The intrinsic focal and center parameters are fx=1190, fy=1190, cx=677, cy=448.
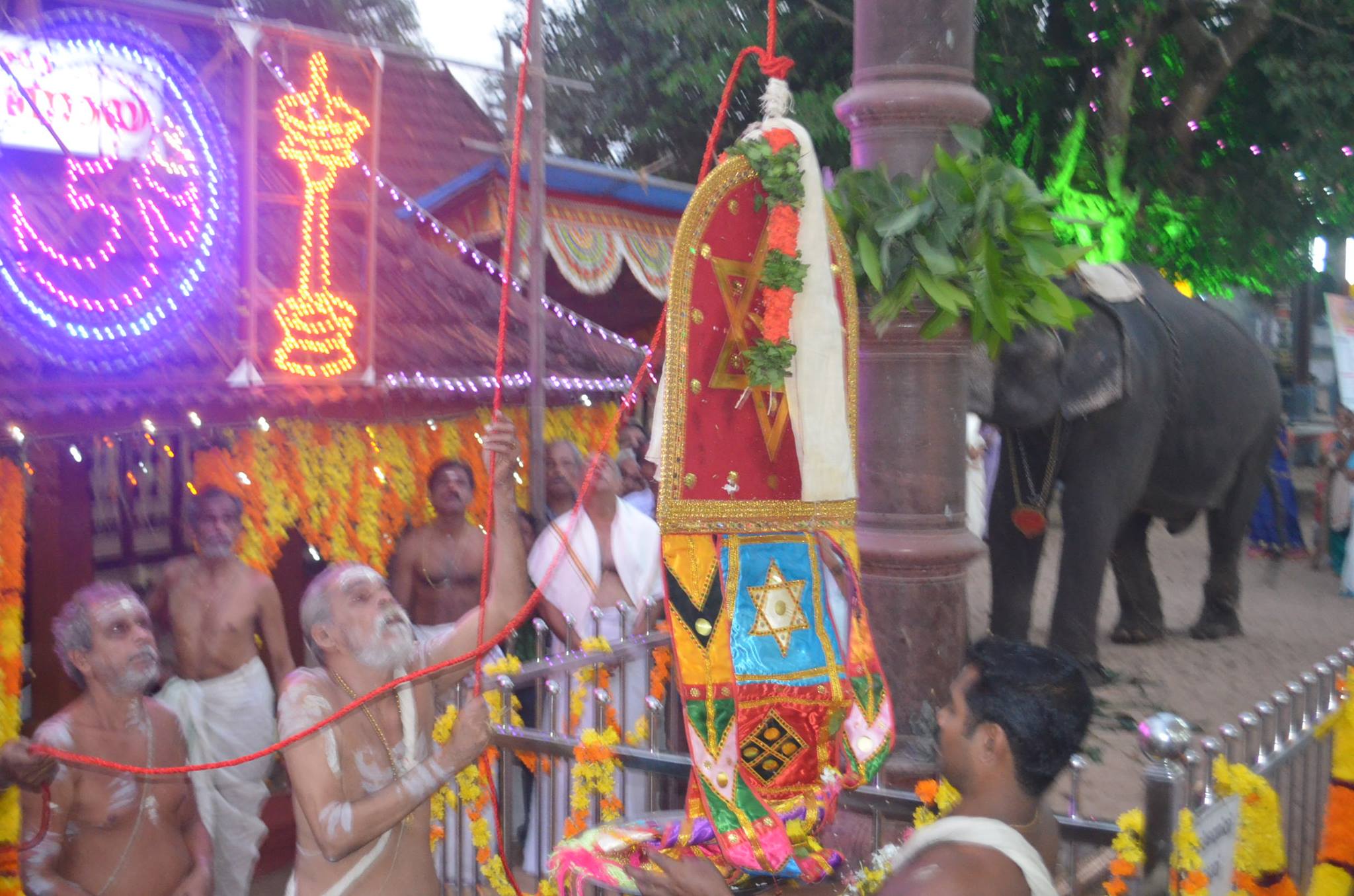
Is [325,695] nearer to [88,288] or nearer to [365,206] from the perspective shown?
[88,288]

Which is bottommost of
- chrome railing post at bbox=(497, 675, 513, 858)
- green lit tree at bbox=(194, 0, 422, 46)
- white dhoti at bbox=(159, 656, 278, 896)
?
white dhoti at bbox=(159, 656, 278, 896)

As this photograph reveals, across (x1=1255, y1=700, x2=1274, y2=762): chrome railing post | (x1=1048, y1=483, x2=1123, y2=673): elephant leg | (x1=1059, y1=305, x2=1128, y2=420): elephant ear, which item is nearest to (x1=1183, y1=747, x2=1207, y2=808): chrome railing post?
(x1=1255, y1=700, x2=1274, y2=762): chrome railing post

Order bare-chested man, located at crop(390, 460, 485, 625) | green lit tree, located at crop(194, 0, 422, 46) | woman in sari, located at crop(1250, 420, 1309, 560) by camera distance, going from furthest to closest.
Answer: green lit tree, located at crop(194, 0, 422, 46) < woman in sari, located at crop(1250, 420, 1309, 560) < bare-chested man, located at crop(390, 460, 485, 625)

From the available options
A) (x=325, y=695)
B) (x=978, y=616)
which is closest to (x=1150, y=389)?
(x=978, y=616)

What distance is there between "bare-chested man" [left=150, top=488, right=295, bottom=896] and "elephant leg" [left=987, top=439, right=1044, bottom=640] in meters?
3.78

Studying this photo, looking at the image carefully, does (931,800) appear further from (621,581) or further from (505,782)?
(621,581)

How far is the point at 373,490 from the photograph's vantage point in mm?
7250

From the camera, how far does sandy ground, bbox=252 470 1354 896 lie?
464 centimetres

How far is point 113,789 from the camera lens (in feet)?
12.8

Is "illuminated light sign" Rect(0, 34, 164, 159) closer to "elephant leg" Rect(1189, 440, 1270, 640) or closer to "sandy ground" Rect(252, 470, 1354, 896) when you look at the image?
"sandy ground" Rect(252, 470, 1354, 896)

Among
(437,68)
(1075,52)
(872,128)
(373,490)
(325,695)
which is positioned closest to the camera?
(325,695)

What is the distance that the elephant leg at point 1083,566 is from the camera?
6277 mm

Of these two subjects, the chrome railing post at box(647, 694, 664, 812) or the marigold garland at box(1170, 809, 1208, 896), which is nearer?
the marigold garland at box(1170, 809, 1208, 896)

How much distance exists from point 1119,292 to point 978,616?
3076 millimetres
